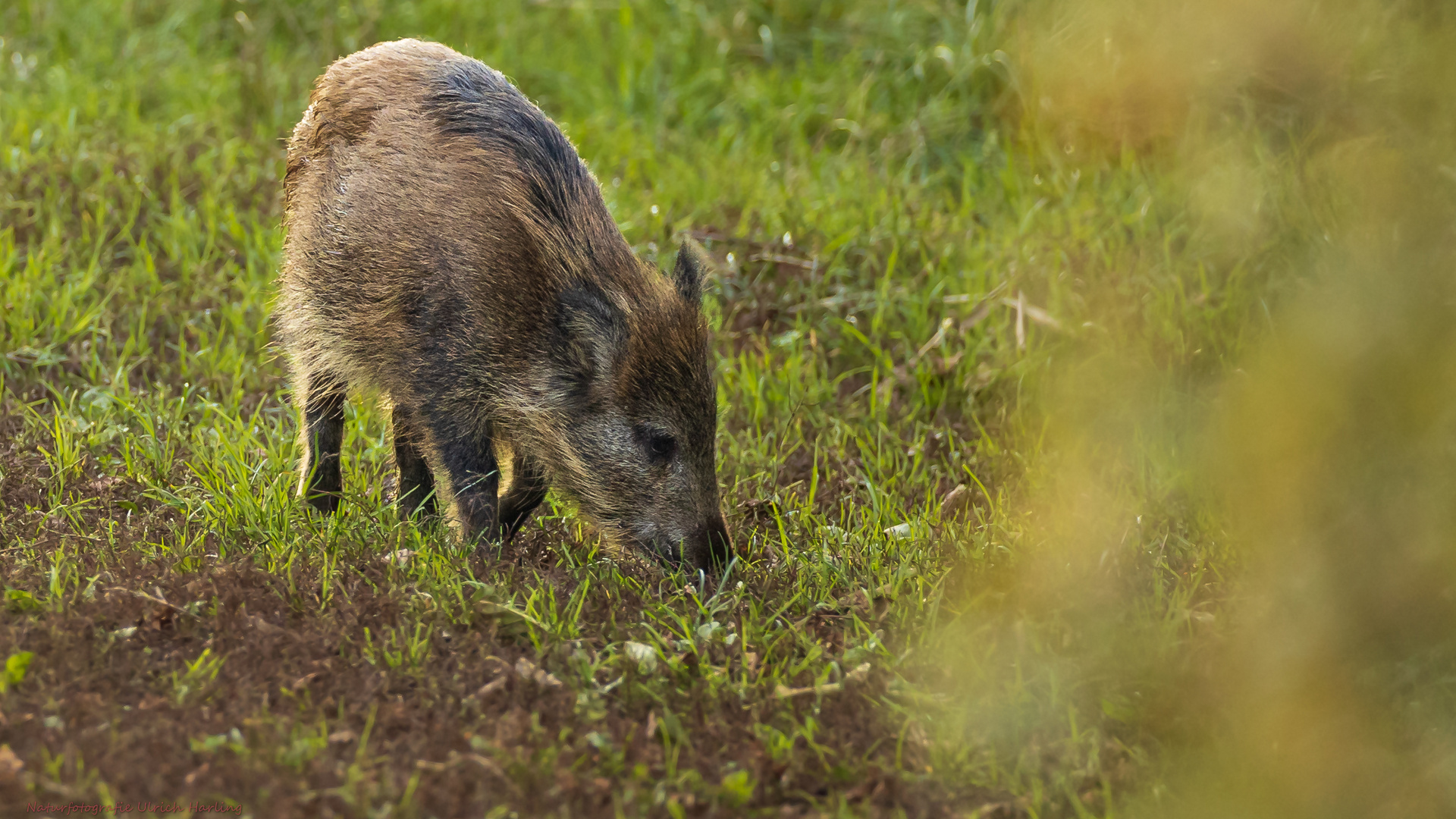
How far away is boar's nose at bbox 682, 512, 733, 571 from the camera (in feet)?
13.3

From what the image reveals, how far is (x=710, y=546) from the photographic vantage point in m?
4.07

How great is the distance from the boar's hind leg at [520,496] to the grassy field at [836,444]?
134mm

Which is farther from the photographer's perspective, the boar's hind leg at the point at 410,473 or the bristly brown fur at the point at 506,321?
the boar's hind leg at the point at 410,473

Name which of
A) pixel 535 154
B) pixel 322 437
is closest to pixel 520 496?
pixel 322 437

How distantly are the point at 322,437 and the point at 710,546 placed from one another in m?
1.44

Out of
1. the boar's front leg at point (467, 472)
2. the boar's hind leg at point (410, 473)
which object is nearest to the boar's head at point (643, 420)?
the boar's front leg at point (467, 472)

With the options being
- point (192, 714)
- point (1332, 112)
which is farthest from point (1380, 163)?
point (192, 714)

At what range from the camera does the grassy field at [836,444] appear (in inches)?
42.4

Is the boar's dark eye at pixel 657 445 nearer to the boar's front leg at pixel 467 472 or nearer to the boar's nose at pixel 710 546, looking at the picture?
the boar's nose at pixel 710 546

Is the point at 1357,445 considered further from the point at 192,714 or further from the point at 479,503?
the point at 479,503

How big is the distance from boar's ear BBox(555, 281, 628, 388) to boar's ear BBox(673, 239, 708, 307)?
0.87ft

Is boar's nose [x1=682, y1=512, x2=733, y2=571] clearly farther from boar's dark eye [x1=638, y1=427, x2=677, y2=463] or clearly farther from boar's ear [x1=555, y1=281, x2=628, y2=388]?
boar's ear [x1=555, y1=281, x2=628, y2=388]

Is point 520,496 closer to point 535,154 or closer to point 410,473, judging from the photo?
point 410,473

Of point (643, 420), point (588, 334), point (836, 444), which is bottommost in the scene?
point (836, 444)
